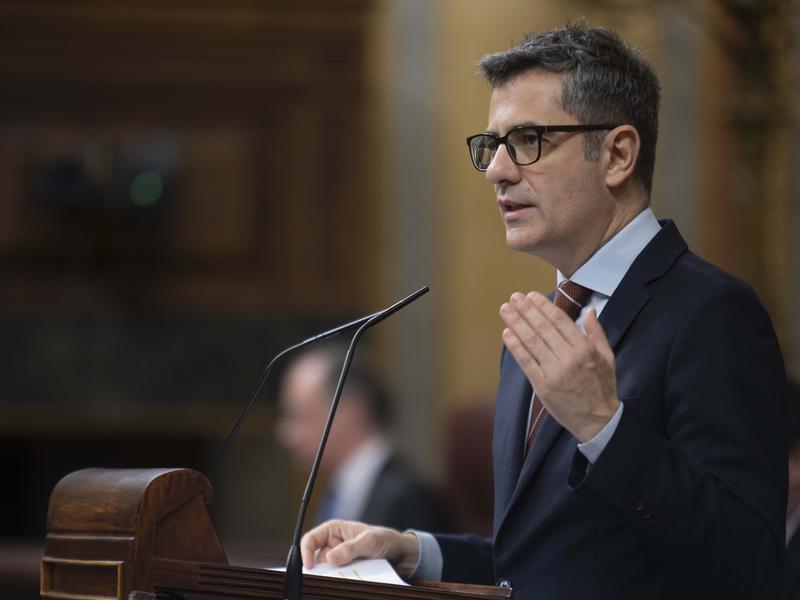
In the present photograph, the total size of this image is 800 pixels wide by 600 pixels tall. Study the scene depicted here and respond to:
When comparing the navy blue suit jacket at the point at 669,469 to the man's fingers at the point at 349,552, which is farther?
the man's fingers at the point at 349,552

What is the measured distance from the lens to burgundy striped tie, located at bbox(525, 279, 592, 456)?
229 centimetres

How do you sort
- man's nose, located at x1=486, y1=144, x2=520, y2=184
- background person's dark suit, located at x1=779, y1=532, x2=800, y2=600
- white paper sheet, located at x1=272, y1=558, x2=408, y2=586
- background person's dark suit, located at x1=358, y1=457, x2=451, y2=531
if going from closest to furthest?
white paper sheet, located at x1=272, y1=558, x2=408, y2=586 < man's nose, located at x1=486, y1=144, x2=520, y2=184 < background person's dark suit, located at x1=779, y1=532, x2=800, y2=600 < background person's dark suit, located at x1=358, y1=457, x2=451, y2=531

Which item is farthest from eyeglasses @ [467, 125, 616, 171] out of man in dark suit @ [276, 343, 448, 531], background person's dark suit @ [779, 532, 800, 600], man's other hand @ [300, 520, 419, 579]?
man in dark suit @ [276, 343, 448, 531]

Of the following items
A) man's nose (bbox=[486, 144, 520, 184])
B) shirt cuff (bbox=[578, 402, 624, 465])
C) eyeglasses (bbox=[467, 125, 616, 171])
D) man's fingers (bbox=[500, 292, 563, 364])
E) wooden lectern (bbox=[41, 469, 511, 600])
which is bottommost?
A: wooden lectern (bbox=[41, 469, 511, 600])

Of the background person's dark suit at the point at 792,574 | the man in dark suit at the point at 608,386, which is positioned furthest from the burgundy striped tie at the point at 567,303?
the background person's dark suit at the point at 792,574

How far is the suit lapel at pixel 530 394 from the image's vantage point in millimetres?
2174

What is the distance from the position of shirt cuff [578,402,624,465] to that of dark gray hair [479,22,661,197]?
544 millimetres

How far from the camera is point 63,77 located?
8156 mm

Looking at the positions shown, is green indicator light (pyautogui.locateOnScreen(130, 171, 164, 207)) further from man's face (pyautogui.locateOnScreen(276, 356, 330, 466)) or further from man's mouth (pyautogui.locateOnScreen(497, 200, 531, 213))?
man's mouth (pyautogui.locateOnScreen(497, 200, 531, 213))

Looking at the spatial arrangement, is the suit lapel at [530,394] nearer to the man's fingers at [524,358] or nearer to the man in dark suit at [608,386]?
the man in dark suit at [608,386]

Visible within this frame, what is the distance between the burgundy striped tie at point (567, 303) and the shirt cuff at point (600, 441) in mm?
373

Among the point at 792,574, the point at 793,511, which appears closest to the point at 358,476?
the point at 793,511

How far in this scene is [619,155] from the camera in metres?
2.32

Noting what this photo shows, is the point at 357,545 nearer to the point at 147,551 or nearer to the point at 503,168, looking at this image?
the point at 147,551
